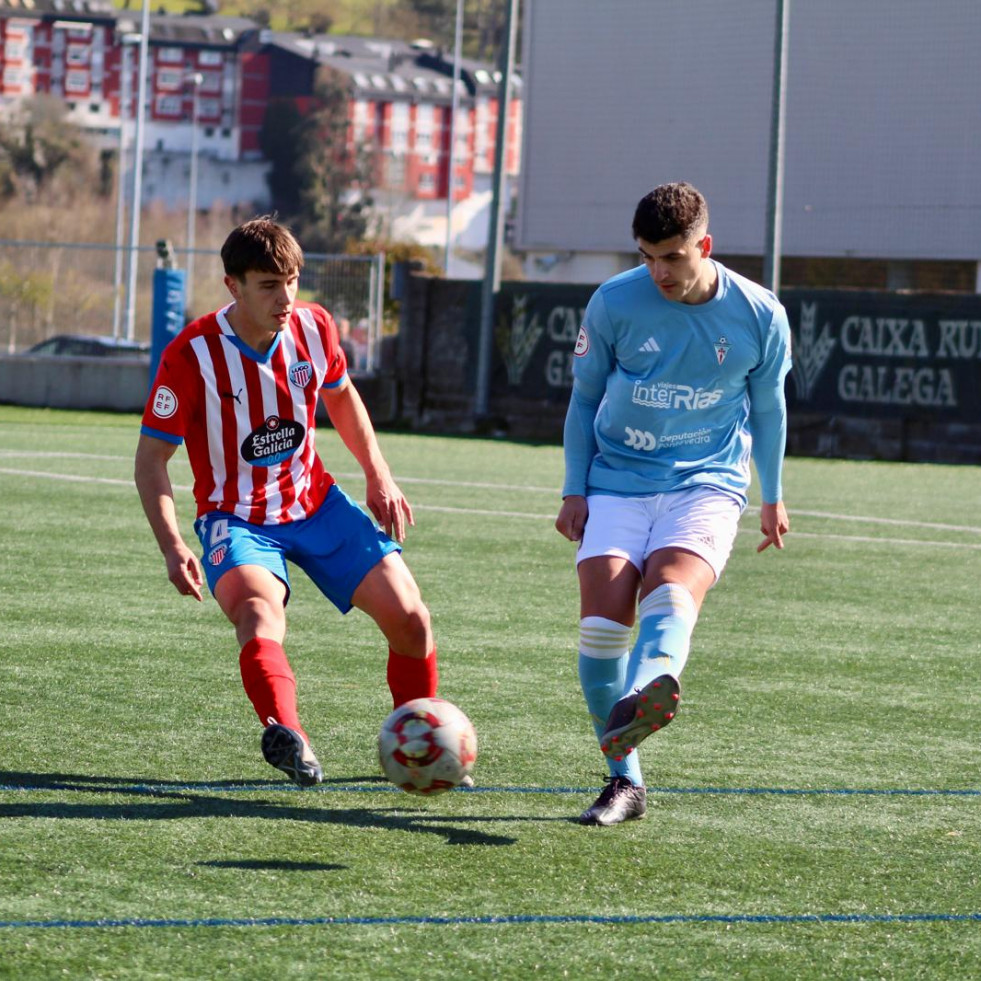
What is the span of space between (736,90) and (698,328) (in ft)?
112

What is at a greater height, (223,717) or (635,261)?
(635,261)

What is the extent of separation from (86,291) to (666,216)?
79.8 feet

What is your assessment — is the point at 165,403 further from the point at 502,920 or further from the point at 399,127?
the point at 399,127

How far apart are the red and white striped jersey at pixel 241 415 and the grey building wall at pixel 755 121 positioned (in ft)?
104

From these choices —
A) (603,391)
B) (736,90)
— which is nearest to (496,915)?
(603,391)

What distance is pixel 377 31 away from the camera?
134 m

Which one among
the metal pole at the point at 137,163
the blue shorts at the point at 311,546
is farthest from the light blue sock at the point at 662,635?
the metal pole at the point at 137,163

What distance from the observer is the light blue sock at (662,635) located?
468 centimetres

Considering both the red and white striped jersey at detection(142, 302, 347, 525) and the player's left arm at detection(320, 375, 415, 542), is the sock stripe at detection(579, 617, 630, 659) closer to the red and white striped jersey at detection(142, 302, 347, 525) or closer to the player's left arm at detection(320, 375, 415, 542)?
the player's left arm at detection(320, 375, 415, 542)

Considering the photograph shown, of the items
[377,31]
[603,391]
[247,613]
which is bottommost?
[247,613]

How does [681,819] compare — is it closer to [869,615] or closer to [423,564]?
[869,615]

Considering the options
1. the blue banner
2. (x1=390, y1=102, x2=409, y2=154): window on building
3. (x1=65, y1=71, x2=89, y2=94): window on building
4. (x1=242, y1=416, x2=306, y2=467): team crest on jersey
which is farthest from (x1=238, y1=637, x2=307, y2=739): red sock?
(x1=65, y1=71, x2=89, y2=94): window on building

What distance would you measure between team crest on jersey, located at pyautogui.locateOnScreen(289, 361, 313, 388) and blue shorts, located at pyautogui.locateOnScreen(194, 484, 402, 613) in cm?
39

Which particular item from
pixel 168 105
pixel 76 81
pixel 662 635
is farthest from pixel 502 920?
pixel 76 81
